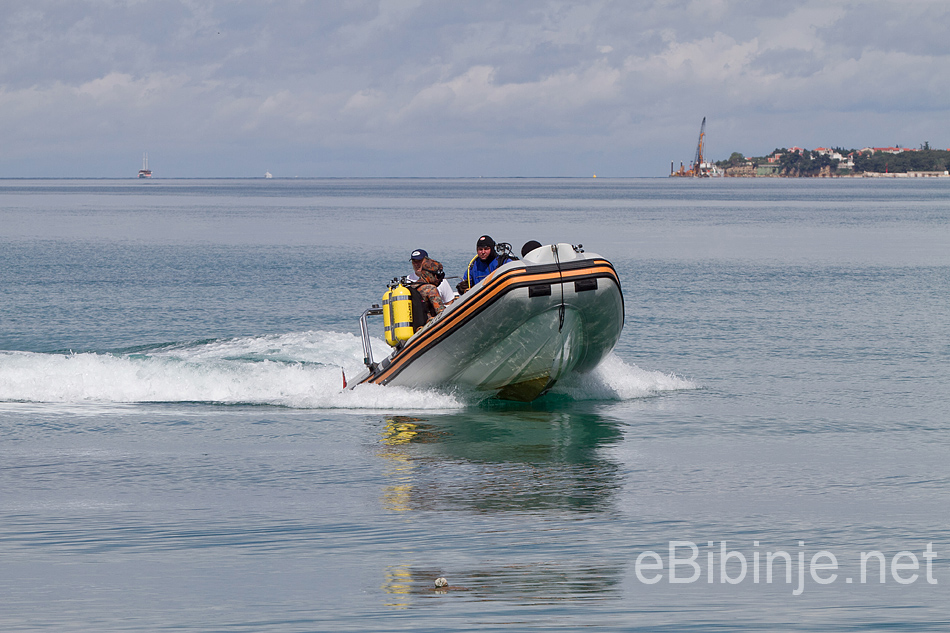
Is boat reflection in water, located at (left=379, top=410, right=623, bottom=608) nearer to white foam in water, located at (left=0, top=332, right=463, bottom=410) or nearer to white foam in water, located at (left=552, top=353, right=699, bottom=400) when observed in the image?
white foam in water, located at (left=552, top=353, right=699, bottom=400)

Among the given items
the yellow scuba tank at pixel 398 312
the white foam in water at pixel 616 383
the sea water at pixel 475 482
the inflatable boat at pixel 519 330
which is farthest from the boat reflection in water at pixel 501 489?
the yellow scuba tank at pixel 398 312

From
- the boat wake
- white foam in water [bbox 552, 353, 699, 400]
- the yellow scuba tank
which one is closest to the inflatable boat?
the yellow scuba tank

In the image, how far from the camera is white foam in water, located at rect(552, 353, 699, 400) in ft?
43.9

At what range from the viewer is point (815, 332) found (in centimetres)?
2002

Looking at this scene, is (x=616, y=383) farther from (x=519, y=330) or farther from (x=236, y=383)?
(x=236, y=383)

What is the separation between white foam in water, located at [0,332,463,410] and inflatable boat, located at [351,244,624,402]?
347 mm

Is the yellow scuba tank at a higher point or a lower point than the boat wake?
higher

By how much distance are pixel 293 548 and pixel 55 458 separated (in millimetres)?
4104

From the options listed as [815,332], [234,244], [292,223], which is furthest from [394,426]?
[292,223]

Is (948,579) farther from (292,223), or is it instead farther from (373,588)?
(292,223)

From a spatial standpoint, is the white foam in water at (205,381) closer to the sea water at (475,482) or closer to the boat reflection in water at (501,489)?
the sea water at (475,482)

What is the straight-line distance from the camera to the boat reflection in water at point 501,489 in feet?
20.7

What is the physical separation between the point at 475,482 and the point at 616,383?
5128 millimetres

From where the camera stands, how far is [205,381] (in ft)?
47.2
